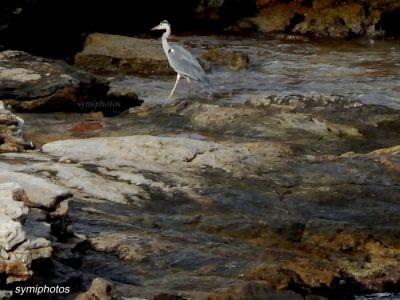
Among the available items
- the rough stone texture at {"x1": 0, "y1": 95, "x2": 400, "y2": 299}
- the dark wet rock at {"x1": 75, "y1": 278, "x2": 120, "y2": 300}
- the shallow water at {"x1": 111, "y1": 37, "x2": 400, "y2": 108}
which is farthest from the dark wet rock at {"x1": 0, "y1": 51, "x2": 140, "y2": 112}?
the dark wet rock at {"x1": 75, "y1": 278, "x2": 120, "y2": 300}

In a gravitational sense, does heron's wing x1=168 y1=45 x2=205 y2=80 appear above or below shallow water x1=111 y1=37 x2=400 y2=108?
above

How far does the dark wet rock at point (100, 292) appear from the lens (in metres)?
5.07

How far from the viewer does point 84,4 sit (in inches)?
832

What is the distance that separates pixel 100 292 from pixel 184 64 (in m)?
7.33

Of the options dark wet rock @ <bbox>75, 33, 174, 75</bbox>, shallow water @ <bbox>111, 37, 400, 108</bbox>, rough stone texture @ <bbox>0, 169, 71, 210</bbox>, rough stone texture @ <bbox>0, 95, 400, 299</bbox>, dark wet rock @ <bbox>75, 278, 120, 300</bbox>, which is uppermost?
rough stone texture @ <bbox>0, 169, 71, 210</bbox>

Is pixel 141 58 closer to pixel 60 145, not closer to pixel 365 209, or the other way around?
pixel 60 145

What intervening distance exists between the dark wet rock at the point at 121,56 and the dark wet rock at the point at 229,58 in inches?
40.3

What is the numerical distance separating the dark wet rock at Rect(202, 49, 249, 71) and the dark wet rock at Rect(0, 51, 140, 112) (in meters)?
3.96

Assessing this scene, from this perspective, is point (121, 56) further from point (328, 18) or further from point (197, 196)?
point (197, 196)

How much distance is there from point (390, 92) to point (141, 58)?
14.6 feet

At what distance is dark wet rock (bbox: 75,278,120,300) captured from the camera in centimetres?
507

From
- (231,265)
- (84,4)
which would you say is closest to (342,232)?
(231,265)

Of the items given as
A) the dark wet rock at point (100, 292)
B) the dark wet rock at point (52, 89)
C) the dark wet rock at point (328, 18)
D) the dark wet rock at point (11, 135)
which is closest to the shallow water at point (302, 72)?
the dark wet rock at point (52, 89)

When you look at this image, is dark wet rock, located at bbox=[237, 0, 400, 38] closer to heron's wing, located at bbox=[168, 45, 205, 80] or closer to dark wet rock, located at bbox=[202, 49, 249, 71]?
dark wet rock, located at bbox=[202, 49, 249, 71]
